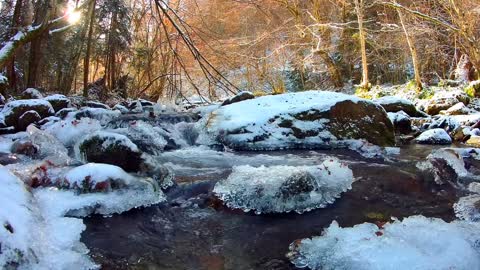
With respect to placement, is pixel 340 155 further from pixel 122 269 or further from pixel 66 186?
pixel 122 269

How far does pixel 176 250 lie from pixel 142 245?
250mm

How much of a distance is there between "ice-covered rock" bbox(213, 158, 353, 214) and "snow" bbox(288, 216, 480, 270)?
2.46 ft

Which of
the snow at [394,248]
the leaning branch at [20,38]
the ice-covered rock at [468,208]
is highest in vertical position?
the leaning branch at [20,38]

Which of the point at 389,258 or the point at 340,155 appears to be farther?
the point at 340,155

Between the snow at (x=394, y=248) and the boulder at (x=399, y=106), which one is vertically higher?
the snow at (x=394, y=248)

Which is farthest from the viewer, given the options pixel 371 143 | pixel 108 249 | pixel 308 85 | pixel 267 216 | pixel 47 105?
pixel 308 85

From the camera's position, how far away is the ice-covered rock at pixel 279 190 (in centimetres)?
353

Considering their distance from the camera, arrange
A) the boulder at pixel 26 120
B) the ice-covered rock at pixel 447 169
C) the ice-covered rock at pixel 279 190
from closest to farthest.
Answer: the ice-covered rock at pixel 279 190
the ice-covered rock at pixel 447 169
the boulder at pixel 26 120

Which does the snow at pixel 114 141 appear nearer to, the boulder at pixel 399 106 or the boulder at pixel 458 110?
the boulder at pixel 399 106

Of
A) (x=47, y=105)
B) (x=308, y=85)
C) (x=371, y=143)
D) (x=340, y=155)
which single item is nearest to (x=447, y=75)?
(x=308, y=85)

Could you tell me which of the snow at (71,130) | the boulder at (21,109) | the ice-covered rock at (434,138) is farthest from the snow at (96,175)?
the ice-covered rock at (434,138)

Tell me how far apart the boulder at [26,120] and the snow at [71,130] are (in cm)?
104

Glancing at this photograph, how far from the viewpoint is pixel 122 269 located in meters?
2.38

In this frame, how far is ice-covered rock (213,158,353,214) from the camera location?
3535 millimetres
